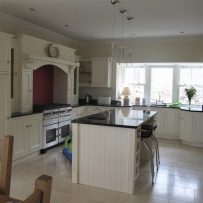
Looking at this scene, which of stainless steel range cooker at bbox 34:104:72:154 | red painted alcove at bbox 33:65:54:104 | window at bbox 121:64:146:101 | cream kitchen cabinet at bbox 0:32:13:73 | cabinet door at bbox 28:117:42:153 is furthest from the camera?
window at bbox 121:64:146:101

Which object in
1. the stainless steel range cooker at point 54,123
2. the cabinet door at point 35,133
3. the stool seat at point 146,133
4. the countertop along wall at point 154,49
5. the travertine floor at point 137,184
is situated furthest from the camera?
the countertop along wall at point 154,49

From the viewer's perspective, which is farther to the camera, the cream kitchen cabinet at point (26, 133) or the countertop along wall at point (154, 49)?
the countertop along wall at point (154, 49)

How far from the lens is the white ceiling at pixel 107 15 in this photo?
376 cm

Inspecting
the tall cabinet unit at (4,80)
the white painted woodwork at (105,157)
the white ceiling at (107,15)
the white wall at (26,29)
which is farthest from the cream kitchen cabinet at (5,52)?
the white painted woodwork at (105,157)

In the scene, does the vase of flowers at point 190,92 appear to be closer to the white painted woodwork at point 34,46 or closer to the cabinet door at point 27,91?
the white painted woodwork at point 34,46

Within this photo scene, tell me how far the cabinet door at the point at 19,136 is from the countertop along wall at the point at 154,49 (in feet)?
10.6

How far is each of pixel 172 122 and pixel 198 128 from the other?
796 millimetres

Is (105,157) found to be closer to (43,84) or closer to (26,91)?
(26,91)

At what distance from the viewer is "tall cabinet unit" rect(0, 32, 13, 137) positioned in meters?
3.72

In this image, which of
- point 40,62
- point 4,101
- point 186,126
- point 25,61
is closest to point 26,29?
point 40,62

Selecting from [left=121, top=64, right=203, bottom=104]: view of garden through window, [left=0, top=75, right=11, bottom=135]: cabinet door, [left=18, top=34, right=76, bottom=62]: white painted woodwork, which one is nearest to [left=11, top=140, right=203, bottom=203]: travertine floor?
[left=0, top=75, right=11, bottom=135]: cabinet door

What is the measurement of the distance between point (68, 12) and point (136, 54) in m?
2.86

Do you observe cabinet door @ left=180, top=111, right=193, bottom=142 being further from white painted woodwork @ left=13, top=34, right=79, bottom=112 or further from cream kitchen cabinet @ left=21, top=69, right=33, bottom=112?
cream kitchen cabinet @ left=21, top=69, right=33, bottom=112

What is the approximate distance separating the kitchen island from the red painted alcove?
248 cm
